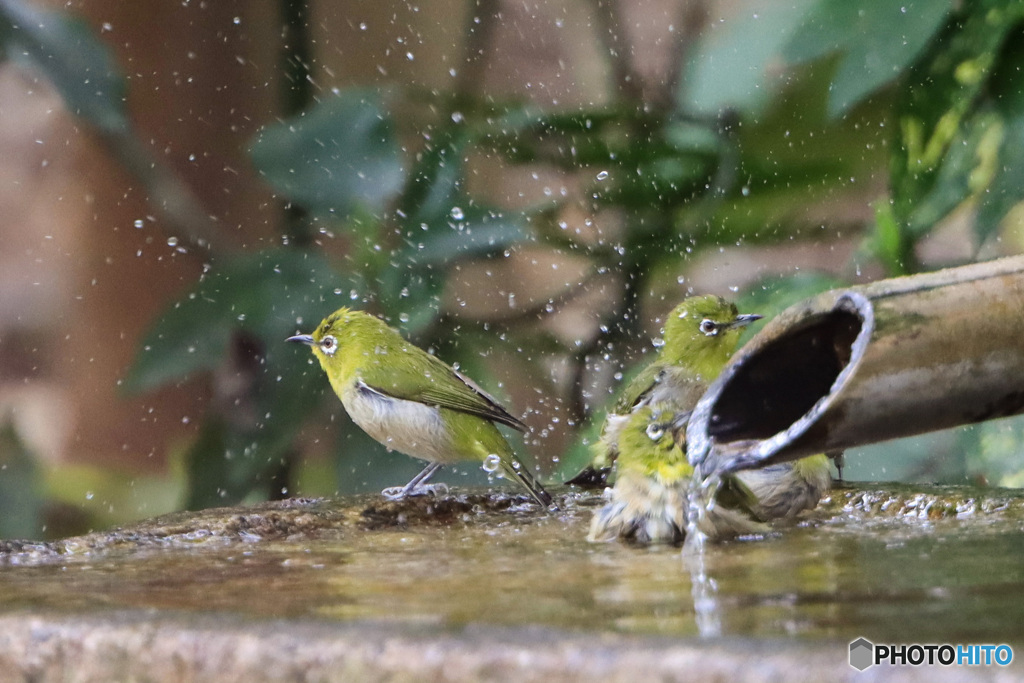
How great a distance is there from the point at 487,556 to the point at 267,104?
3030 mm

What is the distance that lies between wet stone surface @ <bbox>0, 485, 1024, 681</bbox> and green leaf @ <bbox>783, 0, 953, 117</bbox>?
1368 millimetres

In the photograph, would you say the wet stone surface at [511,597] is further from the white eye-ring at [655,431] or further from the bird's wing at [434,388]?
the bird's wing at [434,388]

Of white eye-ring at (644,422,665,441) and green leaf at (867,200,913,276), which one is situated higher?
green leaf at (867,200,913,276)

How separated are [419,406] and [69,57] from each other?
78.0 inches

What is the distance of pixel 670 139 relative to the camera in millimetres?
4082

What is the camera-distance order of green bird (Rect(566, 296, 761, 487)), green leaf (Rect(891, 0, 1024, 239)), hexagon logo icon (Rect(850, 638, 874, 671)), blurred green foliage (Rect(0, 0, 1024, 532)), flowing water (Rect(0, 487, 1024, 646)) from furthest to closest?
blurred green foliage (Rect(0, 0, 1024, 532)) < green leaf (Rect(891, 0, 1024, 239)) < green bird (Rect(566, 296, 761, 487)) < flowing water (Rect(0, 487, 1024, 646)) < hexagon logo icon (Rect(850, 638, 874, 671))

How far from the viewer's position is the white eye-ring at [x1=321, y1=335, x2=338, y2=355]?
10.0 feet

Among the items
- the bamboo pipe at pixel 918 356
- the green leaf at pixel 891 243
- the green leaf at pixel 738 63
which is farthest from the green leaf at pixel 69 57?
the bamboo pipe at pixel 918 356

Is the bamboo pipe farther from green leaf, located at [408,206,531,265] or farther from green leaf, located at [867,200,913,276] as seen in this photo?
green leaf, located at [408,206,531,265]

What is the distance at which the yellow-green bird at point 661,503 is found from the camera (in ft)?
6.33

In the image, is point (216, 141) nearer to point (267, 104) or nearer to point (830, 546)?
point (267, 104)

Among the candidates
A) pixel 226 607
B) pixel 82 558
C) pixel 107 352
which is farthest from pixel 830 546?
pixel 107 352

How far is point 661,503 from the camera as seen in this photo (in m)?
1.95

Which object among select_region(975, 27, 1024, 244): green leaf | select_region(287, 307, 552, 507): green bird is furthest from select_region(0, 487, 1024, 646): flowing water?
select_region(975, 27, 1024, 244): green leaf
